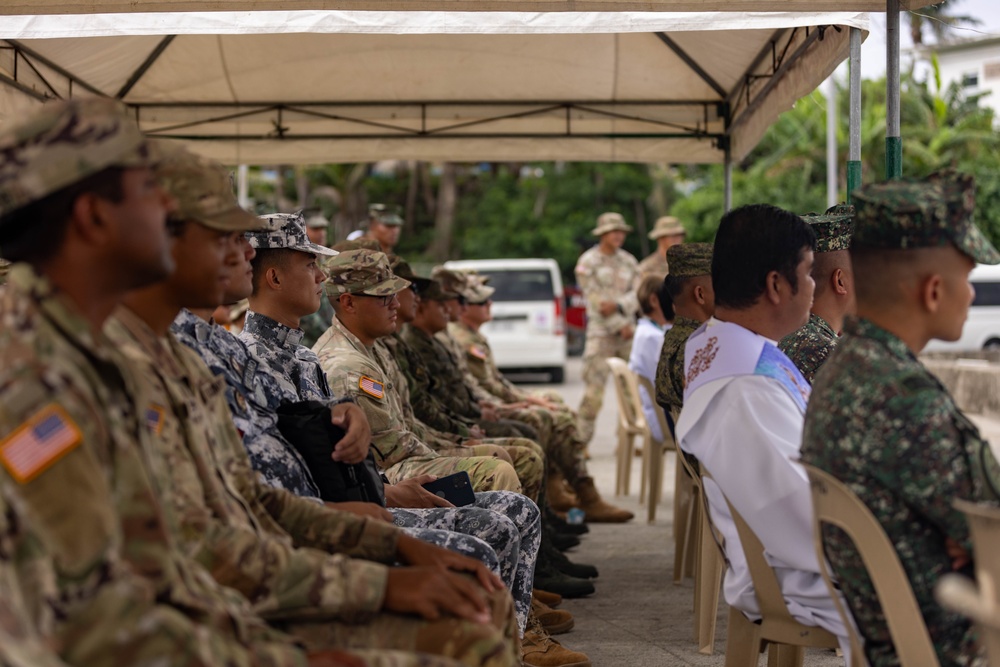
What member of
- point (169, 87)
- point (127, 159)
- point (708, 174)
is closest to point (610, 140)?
point (169, 87)

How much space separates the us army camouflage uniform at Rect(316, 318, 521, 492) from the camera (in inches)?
178

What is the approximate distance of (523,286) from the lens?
1714 centimetres

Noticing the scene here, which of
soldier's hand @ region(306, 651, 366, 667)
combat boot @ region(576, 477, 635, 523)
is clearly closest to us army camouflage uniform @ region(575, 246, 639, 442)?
combat boot @ region(576, 477, 635, 523)

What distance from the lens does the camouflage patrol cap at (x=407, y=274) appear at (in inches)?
254

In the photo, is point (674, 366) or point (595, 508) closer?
point (674, 366)

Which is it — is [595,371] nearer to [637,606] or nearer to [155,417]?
[637,606]

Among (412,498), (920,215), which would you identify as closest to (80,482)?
(920,215)

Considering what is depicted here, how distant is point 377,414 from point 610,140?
15.2ft

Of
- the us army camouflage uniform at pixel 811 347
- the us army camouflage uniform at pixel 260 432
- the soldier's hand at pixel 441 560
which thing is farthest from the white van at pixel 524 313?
the soldier's hand at pixel 441 560

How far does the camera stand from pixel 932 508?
90.0 inches

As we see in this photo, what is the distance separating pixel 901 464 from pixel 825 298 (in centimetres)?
200

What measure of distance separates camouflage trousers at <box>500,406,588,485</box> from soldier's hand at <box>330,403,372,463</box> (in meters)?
3.96

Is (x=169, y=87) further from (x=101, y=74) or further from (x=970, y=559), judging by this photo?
(x=970, y=559)

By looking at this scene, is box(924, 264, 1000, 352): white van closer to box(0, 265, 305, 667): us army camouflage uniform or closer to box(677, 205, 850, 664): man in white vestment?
box(677, 205, 850, 664): man in white vestment
